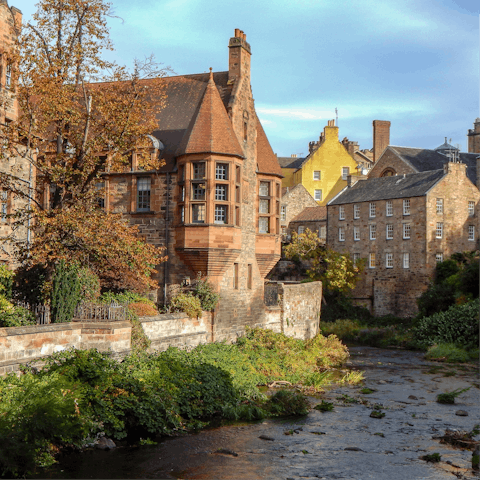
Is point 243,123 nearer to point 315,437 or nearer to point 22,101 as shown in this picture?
point 22,101

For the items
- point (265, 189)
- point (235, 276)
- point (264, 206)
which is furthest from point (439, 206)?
point (235, 276)

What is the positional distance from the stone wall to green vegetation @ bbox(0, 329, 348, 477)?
0.39m

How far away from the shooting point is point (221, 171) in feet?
92.2

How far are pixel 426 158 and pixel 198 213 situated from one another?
39830 millimetres

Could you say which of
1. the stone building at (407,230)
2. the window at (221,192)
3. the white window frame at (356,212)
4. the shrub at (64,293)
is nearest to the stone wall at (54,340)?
the shrub at (64,293)

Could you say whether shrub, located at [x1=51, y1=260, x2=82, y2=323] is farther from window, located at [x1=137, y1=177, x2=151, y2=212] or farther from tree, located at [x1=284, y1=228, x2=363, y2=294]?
tree, located at [x1=284, y1=228, x2=363, y2=294]

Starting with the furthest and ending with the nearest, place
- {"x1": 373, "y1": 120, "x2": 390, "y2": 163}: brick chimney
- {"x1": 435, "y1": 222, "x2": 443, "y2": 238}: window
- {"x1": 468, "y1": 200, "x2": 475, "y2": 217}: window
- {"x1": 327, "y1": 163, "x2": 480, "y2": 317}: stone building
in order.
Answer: {"x1": 373, "y1": 120, "x2": 390, "y2": 163}: brick chimney < {"x1": 468, "y1": 200, "x2": 475, "y2": 217}: window < {"x1": 435, "y1": 222, "x2": 443, "y2": 238}: window < {"x1": 327, "y1": 163, "x2": 480, "y2": 317}: stone building

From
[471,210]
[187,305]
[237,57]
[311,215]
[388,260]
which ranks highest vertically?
[237,57]

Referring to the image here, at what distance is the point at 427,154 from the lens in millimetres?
62750

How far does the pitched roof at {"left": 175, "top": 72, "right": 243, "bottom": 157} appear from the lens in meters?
27.6

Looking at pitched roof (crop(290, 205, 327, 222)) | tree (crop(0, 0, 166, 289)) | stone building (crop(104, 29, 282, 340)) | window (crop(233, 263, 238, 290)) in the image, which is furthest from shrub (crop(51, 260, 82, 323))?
pitched roof (crop(290, 205, 327, 222))

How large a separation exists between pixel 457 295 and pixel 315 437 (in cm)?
2920

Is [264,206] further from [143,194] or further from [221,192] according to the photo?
[143,194]

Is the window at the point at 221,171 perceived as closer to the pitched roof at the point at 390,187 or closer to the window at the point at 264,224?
the window at the point at 264,224
